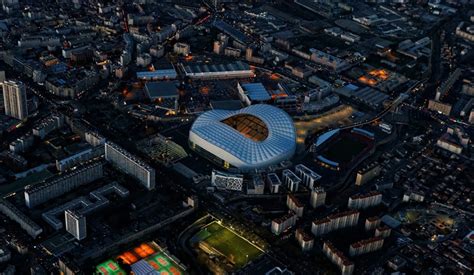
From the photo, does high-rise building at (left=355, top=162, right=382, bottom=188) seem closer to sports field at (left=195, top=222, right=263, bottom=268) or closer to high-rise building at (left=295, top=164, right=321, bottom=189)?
high-rise building at (left=295, top=164, right=321, bottom=189)

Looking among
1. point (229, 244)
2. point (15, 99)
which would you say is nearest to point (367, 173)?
point (229, 244)

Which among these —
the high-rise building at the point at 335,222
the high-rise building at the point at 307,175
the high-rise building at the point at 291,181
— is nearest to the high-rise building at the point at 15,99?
the high-rise building at the point at 291,181

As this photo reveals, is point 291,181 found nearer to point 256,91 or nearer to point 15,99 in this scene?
point 256,91

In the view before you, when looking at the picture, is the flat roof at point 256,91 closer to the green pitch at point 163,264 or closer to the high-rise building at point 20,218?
the green pitch at point 163,264

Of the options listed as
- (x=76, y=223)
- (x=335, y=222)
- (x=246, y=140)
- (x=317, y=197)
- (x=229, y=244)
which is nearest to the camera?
(x=76, y=223)

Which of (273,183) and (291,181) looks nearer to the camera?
(273,183)

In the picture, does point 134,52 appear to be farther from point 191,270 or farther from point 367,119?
point 191,270
